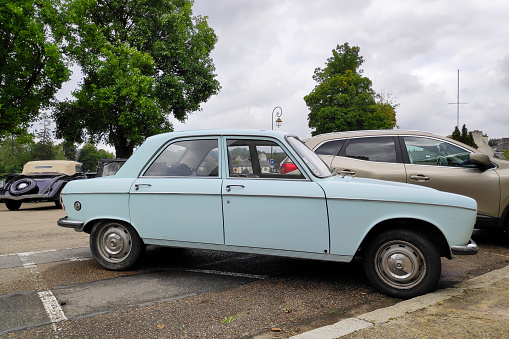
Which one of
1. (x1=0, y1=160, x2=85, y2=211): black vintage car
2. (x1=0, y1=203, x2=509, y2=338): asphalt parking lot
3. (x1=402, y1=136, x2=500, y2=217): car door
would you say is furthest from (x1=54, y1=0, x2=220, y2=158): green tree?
(x1=402, y1=136, x2=500, y2=217): car door

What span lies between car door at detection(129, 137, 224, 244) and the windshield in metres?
0.92

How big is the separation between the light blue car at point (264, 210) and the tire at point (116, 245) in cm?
1

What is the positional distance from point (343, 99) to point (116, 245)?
41621mm

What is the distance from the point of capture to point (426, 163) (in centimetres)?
651

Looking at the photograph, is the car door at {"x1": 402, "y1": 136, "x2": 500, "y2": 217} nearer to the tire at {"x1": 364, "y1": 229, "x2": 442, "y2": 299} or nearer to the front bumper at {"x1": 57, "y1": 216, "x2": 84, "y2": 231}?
the tire at {"x1": 364, "y1": 229, "x2": 442, "y2": 299}

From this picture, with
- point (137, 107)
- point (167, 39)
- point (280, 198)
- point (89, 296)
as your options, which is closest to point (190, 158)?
point (280, 198)

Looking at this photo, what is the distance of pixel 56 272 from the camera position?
5.08m

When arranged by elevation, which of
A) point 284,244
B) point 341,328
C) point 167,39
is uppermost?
point 167,39

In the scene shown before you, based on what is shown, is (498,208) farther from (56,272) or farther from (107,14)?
(107,14)

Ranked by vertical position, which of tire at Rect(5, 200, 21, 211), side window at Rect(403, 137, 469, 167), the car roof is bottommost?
tire at Rect(5, 200, 21, 211)

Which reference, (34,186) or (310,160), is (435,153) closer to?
(310,160)

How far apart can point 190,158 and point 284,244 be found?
154 cm

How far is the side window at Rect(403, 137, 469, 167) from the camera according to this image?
21.1 feet

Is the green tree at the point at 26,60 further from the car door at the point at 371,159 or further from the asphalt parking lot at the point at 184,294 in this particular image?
the car door at the point at 371,159
